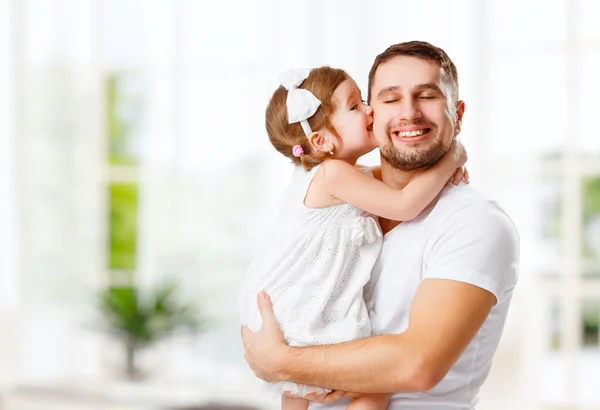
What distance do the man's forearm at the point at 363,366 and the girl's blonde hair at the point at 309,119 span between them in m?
0.44

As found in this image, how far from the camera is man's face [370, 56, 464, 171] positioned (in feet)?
5.38

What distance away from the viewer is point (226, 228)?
452cm

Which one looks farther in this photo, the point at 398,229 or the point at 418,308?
the point at 398,229

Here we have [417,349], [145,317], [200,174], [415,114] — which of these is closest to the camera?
[417,349]

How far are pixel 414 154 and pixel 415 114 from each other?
82mm

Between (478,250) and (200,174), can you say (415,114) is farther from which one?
(200,174)

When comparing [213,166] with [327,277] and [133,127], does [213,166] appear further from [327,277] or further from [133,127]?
[327,277]

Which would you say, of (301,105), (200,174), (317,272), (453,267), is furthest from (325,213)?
(200,174)

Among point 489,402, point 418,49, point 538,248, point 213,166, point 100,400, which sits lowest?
point 100,400

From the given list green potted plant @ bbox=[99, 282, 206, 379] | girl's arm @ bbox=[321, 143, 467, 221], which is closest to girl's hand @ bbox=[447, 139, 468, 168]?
girl's arm @ bbox=[321, 143, 467, 221]

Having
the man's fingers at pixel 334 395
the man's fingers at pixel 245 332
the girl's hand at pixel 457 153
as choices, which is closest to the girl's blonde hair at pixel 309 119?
the girl's hand at pixel 457 153

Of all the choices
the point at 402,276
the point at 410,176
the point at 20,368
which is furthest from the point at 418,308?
the point at 20,368

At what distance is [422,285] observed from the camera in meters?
1.58

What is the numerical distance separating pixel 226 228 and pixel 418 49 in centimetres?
296
